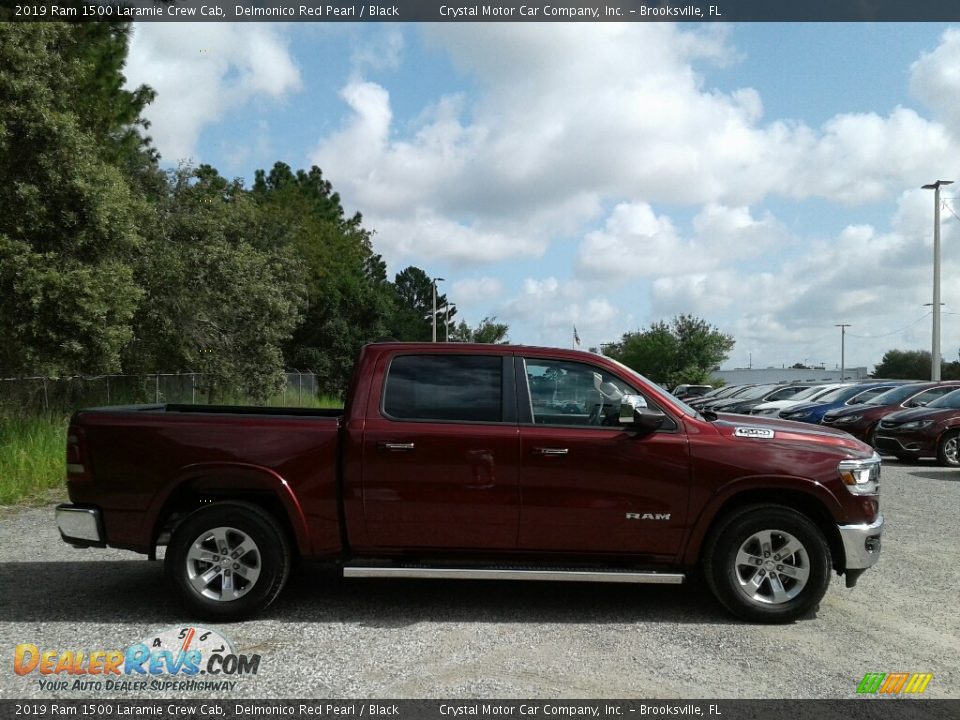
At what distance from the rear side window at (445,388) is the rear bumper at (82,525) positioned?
2.07 metres

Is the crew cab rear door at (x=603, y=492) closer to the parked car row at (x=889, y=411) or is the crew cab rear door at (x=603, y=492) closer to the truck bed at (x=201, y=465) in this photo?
the truck bed at (x=201, y=465)

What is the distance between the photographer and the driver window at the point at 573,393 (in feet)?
19.6

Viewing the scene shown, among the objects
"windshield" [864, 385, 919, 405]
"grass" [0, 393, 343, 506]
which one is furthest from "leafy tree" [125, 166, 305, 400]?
"windshield" [864, 385, 919, 405]

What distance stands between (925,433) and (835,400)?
5.70 m

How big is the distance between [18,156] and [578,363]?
13.1m

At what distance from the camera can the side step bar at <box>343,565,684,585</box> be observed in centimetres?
564

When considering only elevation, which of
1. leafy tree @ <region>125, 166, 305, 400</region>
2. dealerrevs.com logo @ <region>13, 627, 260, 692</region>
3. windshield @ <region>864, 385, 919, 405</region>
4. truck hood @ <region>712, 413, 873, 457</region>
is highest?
leafy tree @ <region>125, 166, 305, 400</region>

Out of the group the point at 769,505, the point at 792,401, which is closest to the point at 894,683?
the point at 769,505

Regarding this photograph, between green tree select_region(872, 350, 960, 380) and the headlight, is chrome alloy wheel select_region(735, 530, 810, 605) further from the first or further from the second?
green tree select_region(872, 350, 960, 380)

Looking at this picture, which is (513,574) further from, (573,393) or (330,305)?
(330,305)

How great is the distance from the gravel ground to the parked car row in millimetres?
9550

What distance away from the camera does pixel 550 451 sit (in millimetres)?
5781

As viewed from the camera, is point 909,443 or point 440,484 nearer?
point 440,484

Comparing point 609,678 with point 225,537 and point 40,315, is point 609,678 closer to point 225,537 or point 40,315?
point 225,537
